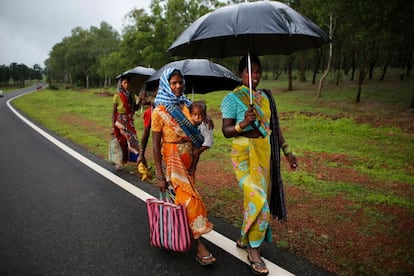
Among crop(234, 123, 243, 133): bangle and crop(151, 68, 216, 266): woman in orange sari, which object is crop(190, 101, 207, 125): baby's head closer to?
crop(151, 68, 216, 266): woman in orange sari

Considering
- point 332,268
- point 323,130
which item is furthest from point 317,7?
point 332,268

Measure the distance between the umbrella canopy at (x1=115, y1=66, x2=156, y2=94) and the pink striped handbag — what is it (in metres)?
3.21

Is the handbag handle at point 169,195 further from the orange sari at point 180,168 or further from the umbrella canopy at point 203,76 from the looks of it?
the umbrella canopy at point 203,76

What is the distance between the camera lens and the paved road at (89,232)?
257 centimetres

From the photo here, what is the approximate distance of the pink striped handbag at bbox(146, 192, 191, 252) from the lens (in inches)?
103

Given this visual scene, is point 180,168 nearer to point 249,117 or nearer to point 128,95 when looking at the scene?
point 249,117

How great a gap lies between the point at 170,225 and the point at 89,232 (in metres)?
1.13

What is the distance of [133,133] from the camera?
579 centimetres

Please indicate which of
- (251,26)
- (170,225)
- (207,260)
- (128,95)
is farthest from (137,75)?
(207,260)

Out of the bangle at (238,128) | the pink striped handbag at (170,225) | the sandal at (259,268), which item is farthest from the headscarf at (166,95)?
the sandal at (259,268)

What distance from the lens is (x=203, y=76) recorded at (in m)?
3.54

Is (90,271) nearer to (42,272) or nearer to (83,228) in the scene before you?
(42,272)

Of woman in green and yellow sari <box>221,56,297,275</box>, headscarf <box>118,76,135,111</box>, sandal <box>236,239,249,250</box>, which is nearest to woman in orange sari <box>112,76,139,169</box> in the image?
headscarf <box>118,76,135,111</box>

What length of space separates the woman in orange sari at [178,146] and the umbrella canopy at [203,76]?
845 mm
